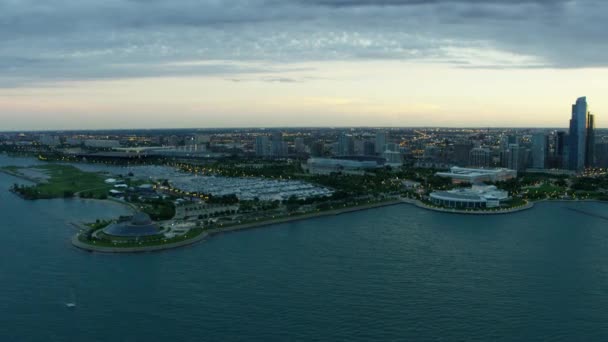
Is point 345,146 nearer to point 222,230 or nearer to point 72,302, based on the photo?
point 222,230

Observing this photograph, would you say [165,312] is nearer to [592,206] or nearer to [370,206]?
[370,206]

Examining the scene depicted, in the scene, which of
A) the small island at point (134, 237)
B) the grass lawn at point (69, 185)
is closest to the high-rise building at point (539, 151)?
the grass lawn at point (69, 185)

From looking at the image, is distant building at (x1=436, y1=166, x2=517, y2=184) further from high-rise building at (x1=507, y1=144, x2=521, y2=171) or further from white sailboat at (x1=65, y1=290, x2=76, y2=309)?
white sailboat at (x1=65, y1=290, x2=76, y2=309)

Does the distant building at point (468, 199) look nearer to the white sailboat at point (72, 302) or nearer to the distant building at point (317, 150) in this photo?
the white sailboat at point (72, 302)

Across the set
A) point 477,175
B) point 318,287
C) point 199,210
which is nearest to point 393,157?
point 477,175

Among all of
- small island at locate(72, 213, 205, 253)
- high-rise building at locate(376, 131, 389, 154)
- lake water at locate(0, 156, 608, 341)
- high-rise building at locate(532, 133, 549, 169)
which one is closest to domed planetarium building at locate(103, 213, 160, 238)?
small island at locate(72, 213, 205, 253)
